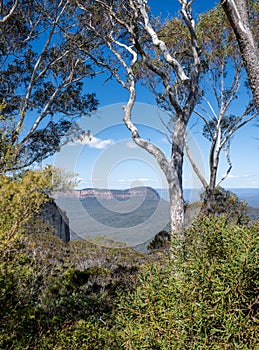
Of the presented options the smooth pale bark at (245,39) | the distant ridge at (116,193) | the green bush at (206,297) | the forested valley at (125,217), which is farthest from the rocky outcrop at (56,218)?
the green bush at (206,297)

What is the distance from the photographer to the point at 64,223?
38.8 feet

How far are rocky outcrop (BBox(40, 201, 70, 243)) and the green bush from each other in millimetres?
9092

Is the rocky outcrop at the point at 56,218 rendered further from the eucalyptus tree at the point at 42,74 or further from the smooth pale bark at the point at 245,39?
the smooth pale bark at the point at 245,39

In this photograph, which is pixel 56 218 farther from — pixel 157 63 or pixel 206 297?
pixel 206 297

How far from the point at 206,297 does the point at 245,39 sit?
10.5 ft

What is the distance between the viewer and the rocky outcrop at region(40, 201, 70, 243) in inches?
431

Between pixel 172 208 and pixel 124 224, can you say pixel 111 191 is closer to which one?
Result: pixel 124 224

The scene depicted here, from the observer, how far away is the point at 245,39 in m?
3.82

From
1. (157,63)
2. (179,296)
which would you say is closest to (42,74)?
(157,63)

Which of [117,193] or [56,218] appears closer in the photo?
[117,193]

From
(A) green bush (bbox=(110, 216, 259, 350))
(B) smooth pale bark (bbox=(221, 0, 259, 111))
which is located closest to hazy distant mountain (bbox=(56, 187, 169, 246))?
(B) smooth pale bark (bbox=(221, 0, 259, 111))

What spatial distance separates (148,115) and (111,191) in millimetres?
2058

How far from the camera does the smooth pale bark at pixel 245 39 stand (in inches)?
148

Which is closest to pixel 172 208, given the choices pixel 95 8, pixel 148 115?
pixel 148 115
